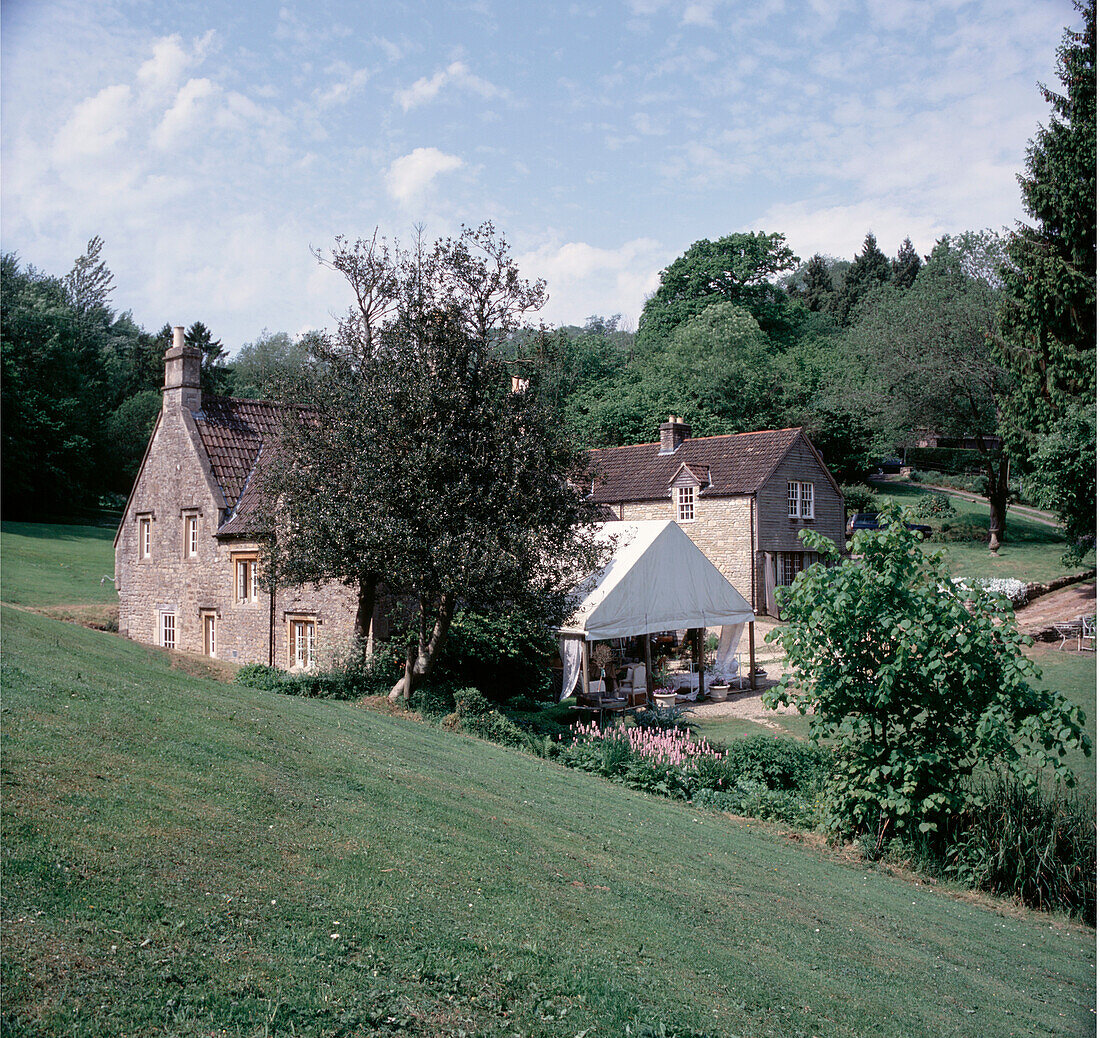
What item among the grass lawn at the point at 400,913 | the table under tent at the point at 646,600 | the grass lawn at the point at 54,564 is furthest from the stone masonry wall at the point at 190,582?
the grass lawn at the point at 400,913

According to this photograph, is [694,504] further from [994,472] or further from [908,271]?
[908,271]

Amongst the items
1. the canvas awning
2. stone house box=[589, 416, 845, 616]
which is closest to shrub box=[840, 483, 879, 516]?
stone house box=[589, 416, 845, 616]

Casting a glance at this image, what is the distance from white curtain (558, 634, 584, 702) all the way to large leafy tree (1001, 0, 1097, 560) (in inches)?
683

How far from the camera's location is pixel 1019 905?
11.9m

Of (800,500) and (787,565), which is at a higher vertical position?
(800,500)

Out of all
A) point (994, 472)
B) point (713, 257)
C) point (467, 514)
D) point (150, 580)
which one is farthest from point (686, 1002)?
point (713, 257)

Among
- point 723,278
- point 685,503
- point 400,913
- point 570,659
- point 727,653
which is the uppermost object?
point 723,278

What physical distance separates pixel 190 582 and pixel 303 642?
5.47 metres

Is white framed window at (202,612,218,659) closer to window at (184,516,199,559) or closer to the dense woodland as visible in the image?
window at (184,516,199,559)

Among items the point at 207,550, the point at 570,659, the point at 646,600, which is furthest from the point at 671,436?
the point at 207,550

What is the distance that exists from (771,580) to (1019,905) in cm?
2861

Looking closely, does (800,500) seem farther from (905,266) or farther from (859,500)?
(905,266)

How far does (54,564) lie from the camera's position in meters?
39.4

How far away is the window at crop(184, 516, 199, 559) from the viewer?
28.1 m
